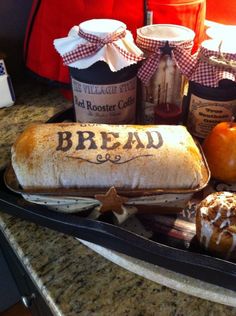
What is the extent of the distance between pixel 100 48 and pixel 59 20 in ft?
0.62

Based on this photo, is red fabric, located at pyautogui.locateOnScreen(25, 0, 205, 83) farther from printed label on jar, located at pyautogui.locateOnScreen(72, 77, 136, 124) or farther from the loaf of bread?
the loaf of bread

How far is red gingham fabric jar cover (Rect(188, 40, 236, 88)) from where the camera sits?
0.48 m

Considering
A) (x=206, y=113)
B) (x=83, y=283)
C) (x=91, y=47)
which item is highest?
(x=91, y=47)

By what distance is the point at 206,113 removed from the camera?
0.53m

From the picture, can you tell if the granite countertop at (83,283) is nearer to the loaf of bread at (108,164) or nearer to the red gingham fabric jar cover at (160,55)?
the loaf of bread at (108,164)

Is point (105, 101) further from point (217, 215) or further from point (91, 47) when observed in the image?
point (217, 215)

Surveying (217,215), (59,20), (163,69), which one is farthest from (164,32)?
(217,215)

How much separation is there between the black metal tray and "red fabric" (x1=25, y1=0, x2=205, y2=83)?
32cm

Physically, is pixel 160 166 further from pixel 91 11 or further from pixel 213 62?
pixel 91 11

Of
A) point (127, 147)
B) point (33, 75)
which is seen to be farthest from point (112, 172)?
point (33, 75)

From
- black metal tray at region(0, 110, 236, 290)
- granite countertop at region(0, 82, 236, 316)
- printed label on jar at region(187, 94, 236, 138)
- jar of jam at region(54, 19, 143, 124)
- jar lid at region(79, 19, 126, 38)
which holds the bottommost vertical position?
granite countertop at region(0, 82, 236, 316)

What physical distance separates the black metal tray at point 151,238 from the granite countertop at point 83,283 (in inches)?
0.9

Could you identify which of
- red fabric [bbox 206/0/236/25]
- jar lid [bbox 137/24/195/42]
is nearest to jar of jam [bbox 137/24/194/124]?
jar lid [bbox 137/24/195/42]

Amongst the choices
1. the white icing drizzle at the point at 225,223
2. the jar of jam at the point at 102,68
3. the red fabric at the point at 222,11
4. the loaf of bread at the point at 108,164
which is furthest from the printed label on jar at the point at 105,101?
the red fabric at the point at 222,11
